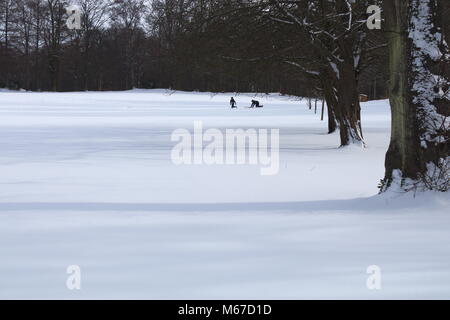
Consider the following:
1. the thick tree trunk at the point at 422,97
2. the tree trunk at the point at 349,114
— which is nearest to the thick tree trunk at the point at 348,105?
the tree trunk at the point at 349,114

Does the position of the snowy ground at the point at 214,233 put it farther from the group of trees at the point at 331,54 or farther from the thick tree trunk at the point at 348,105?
the thick tree trunk at the point at 348,105

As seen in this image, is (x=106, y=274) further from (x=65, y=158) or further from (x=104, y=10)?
(x=104, y=10)

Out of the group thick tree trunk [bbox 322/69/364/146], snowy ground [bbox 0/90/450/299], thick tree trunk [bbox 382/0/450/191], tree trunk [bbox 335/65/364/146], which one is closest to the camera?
snowy ground [bbox 0/90/450/299]

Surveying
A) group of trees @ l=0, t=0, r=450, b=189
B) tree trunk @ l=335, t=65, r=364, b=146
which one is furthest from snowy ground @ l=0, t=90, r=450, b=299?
tree trunk @ l=335, t=65, r=364, b=146

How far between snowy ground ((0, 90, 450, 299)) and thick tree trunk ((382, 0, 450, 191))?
0.46 m

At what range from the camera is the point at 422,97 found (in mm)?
9008

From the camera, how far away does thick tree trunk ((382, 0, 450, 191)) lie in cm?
901

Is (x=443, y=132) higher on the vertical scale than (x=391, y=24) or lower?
lower

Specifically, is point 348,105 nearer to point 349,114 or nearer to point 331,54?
point 349,114

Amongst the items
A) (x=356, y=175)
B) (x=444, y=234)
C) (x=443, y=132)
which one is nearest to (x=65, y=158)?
(x=356, y=175)

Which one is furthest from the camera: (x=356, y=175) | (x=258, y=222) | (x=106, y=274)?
(x=356, y=175)

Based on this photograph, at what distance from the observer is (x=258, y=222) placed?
769cm

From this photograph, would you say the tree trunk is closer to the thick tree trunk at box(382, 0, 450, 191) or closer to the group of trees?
the group of trees

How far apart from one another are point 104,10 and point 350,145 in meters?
68.3
